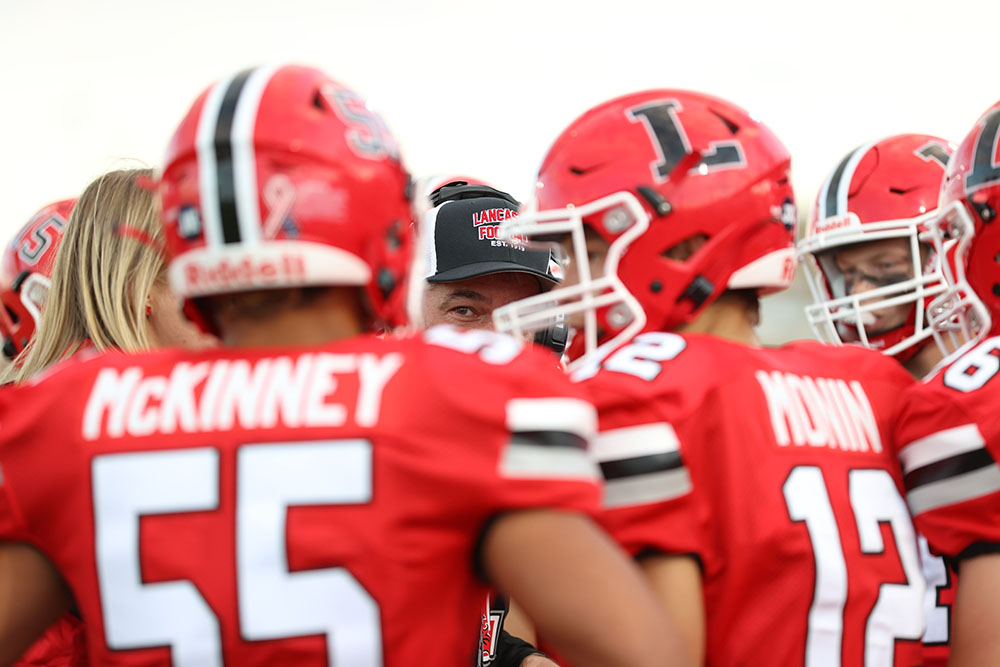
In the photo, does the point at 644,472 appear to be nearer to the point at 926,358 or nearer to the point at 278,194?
the point at 278,194

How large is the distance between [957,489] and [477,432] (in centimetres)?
100

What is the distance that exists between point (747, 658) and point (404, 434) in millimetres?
812

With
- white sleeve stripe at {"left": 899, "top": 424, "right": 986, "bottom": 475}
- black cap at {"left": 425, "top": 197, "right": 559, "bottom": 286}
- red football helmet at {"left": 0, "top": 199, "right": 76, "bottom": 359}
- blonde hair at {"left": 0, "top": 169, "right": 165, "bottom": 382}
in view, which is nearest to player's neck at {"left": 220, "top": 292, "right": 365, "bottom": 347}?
blonde hair at {"left": 0, "top": 169, "right": 165, "bottom": 382}

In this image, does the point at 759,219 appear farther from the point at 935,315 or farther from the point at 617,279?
the point at 935,315

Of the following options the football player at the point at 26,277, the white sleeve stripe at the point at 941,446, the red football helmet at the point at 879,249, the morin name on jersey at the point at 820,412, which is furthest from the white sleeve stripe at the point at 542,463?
the football player at the point at 26,277

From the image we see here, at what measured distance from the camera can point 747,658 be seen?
5.99ft

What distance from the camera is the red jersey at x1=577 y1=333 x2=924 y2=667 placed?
1.75m

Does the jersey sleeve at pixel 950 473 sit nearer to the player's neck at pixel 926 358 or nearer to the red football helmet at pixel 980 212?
the red football helmet at pixel 980 212

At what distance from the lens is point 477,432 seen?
4.66ft

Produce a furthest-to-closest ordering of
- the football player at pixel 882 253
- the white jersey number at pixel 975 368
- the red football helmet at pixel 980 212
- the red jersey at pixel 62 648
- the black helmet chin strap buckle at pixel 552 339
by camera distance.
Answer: the black helmet chin strap buckle at pixel 552 339 < the football player at pixel 882 253 < the red jersey at pixel 62 648 < the red football helmet at pixel 980 212 < the white jersey number at pixel 975 368

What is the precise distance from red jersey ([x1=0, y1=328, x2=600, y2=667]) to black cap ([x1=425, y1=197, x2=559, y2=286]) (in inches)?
75.7

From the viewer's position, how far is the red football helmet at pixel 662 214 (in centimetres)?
207

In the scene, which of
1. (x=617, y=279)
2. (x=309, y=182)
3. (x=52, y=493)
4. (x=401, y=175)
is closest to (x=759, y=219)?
(x=617, y=279)

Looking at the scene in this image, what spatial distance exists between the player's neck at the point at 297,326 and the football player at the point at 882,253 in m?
1.89
